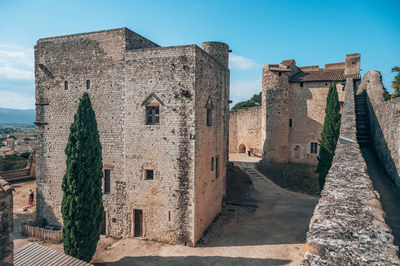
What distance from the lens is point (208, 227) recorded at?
14.8 meters

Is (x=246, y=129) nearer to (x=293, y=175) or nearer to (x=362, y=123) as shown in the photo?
(x=293, y=175)

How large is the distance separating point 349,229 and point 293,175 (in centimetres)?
2160

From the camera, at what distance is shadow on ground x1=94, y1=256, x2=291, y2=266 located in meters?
11.2

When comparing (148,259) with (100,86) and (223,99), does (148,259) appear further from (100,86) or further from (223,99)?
(223,99)

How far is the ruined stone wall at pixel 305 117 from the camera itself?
24.5 metres

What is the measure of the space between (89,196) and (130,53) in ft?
24.3

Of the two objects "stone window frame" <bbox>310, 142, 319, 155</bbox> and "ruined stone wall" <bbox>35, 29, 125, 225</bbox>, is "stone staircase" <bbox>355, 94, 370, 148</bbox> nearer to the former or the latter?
"stone window frame" <bbox>310, 142, 319, 155</bbox>

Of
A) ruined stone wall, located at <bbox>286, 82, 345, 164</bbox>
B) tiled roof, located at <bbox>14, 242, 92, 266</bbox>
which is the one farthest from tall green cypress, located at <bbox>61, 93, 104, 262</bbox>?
ruined stone wall, located at <bbox>286, 82, 345, 164</bbox>

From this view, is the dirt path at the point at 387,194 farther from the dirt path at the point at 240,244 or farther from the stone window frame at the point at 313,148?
the stone window frame at the point at 313,148

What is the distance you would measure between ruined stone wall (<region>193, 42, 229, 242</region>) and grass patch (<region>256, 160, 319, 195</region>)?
23.7 ft

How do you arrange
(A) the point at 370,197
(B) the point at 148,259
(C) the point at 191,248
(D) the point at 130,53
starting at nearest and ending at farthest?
(A) the point at 370,197, (B) the point at 148,259, (C) the point at 191,248, (D) the point at 130,53

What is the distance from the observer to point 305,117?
82.2 ft

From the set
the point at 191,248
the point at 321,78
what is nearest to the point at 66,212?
the point at 191,248

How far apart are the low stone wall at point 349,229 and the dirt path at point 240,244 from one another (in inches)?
334
